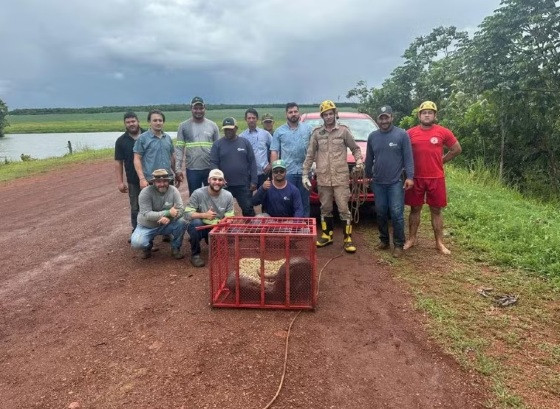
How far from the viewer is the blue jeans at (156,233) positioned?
218 inches

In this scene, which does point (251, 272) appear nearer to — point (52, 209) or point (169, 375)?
point (169, 375)

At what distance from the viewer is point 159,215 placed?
5.43 m

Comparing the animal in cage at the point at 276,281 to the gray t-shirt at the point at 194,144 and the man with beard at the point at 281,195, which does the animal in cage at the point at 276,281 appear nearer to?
the man with beard at the point at 281,195

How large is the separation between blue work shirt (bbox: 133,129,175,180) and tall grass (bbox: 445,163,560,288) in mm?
4191

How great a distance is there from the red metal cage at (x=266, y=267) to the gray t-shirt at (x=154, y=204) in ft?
4.59

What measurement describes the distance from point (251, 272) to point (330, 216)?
1.97 m

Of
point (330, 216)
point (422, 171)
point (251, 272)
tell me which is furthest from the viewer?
point (330, 216)

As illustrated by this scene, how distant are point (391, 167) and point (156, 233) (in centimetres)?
311

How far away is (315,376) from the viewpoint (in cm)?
303

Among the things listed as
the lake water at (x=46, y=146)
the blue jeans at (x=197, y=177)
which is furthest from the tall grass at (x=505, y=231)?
the lake water at (x=46, y=146)

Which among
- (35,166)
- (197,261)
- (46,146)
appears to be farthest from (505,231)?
(46,146)

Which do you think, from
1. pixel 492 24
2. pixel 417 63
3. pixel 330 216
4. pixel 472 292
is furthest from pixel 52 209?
pixel 417 63

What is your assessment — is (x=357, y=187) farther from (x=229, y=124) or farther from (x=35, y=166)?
(x=35, y=166)

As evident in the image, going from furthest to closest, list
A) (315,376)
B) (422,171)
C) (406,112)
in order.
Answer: (406,112), (422,171), (315,376)
